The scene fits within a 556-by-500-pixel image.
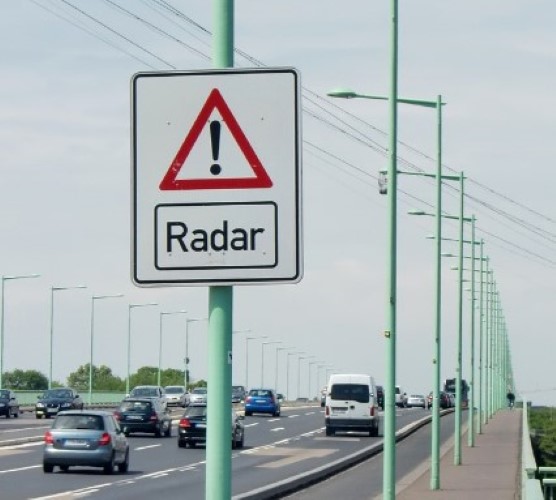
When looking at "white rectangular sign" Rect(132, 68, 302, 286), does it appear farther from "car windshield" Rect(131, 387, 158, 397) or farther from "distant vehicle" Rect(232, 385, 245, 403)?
"distant vehicle" Rect(232, 385, 245, 403)

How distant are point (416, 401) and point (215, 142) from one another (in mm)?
139941

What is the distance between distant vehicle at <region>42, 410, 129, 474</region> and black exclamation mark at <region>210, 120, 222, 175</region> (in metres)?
38.1

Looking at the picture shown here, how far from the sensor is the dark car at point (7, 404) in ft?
288

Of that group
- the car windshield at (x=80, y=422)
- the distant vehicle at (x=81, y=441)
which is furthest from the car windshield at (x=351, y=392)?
the car windshield at (x=80, y=422)

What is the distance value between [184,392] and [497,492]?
77.6m

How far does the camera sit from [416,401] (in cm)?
14550

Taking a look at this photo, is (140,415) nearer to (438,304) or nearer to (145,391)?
(438,304)

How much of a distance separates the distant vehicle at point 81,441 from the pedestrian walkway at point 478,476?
7774 millimetres

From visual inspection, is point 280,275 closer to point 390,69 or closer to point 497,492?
point 390,69

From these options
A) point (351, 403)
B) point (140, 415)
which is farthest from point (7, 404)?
point (351, 403)

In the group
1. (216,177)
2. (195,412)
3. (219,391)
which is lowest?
(195,412)

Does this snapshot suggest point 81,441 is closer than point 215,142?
No

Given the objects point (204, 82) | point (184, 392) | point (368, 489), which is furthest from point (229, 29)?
point (184, 392)

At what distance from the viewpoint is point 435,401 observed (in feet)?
139
